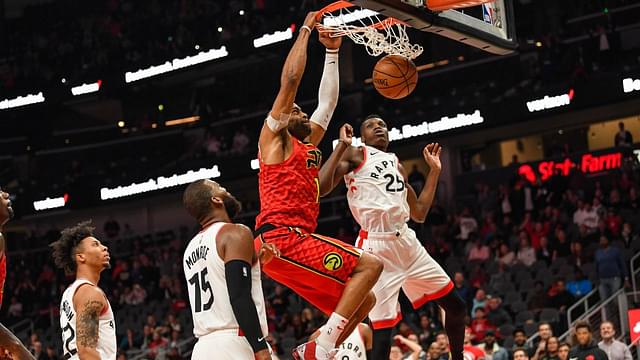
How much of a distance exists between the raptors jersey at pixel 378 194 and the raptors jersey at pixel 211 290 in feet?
8.43

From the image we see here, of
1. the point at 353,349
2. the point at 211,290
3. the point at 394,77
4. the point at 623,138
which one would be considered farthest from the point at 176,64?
the point at 211,290

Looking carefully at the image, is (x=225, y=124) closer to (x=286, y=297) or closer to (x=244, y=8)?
(x=244, y=8)

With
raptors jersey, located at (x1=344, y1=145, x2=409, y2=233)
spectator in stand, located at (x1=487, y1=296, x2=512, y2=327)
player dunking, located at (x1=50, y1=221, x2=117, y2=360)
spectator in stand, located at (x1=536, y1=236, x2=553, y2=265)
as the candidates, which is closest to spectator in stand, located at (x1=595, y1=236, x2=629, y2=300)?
spectator in stand, located at (x1=487, y1=296, x2=512, y2=327)

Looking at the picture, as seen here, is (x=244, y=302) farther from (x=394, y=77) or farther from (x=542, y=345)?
(x=542, y=345)

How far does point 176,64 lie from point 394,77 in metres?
18.5

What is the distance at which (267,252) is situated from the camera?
659cm

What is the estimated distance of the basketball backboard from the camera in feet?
23.8

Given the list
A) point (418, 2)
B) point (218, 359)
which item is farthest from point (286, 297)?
point (218, 359)

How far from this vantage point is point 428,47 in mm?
26125

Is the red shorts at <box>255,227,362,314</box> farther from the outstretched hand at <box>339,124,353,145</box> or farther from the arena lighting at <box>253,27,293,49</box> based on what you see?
the arena lighting at <box>253,27,293,49</box>

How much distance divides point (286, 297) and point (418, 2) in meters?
12.8

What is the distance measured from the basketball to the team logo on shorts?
1.92 meters

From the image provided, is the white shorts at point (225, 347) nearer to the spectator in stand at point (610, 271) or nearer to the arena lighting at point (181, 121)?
the spectator in stand at point (610, 271)

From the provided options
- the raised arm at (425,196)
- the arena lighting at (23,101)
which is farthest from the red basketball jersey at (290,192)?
the arena lighting at (23,101)
